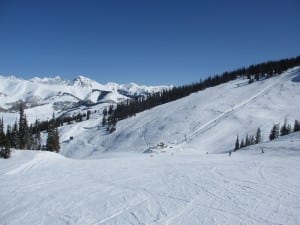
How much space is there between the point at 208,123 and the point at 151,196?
89.9m

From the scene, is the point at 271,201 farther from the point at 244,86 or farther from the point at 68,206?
the point at 244,86

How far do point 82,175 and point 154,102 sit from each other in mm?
148459

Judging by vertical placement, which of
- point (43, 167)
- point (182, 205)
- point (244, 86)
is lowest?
point (43, 167)

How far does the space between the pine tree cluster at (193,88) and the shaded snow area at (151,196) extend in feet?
394

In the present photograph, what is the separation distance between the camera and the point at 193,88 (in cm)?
18175

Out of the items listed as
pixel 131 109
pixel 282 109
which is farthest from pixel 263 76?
pixel 131 109

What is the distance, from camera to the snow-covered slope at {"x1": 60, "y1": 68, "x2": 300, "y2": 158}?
89938 mm

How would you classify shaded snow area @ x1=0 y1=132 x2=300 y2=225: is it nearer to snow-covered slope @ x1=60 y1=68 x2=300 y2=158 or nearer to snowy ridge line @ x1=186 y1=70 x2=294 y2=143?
snow-covered slope @ x1=60 y1=68 x2=300 y2=158

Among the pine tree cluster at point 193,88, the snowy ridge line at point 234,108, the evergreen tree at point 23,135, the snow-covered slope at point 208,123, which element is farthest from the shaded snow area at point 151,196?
the pine tree cluster at point 193,88

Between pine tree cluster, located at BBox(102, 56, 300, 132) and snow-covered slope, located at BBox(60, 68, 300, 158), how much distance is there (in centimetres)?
1810

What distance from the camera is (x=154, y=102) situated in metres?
170

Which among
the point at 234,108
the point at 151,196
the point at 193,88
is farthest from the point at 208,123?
the point at 151,196

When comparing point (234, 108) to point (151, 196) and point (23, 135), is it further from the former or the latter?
point (151, 196)

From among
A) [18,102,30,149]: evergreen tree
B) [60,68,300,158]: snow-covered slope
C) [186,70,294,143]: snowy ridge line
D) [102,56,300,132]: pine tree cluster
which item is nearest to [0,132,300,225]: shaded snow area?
[18,102,30,149]: evergreen tree
